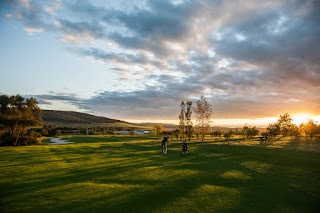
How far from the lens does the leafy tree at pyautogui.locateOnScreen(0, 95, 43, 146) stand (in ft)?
187

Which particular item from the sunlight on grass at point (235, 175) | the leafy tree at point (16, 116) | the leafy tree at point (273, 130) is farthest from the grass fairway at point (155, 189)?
the leafy tree at point (273, 130)

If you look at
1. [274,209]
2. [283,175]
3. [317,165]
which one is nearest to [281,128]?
[317,165]

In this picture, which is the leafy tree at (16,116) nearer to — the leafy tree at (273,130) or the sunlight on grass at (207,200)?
the sunlight on grass at (207,200)

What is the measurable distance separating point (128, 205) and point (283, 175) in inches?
674

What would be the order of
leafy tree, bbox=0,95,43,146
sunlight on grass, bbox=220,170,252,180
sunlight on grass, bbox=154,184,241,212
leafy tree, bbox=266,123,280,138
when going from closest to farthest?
sunlight on grass, bbox=154,184,241,212
sunlight on grass, bbox=220,170,252,180
leafy tree, bbox=0,95,43,146
leafy tree, bbox=266,123,280,138

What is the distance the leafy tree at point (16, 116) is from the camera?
5700 cm

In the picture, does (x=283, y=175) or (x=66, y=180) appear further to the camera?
(x=283, y=175)

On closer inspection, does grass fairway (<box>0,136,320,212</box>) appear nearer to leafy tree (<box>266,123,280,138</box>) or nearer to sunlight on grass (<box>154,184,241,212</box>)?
sunlight on grass (<box>154,184,241,212</box>)

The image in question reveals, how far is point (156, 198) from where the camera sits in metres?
15.7

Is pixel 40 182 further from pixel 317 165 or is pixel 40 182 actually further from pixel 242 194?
pixel 317 165

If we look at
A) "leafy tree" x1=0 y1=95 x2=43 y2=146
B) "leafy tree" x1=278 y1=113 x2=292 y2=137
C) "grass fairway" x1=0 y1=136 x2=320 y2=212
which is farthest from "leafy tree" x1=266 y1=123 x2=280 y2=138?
"leafy tree" x1=0 y1=95 x2=43 y2=146

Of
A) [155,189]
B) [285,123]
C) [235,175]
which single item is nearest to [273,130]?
[285,123]

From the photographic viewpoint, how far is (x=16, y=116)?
57219mm

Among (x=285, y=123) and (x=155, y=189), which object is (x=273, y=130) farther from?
(x=155, y=189)
